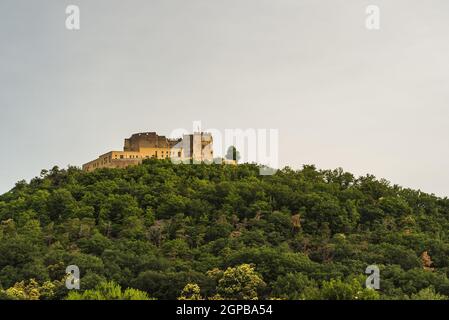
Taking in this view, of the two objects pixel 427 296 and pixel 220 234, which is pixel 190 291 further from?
pixel 220 234

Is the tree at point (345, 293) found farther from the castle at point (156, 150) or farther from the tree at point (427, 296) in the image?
the castle at point (156, 150)

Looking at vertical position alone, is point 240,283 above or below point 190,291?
above

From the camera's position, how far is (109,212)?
105 metres

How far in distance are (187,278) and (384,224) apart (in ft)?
102

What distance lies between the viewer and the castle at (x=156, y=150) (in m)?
128

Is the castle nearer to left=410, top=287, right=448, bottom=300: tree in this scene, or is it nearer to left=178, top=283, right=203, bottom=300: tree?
left=178, top=283, right=203, bottom=300: tree

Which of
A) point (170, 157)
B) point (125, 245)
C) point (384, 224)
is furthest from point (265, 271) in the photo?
point (170, 157)

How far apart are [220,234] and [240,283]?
23.9 metres

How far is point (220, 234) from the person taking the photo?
9381cm

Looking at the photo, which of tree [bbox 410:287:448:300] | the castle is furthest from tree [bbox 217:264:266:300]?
the castle

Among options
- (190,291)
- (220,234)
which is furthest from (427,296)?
(220,234)

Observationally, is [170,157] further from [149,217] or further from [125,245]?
[125,245]
